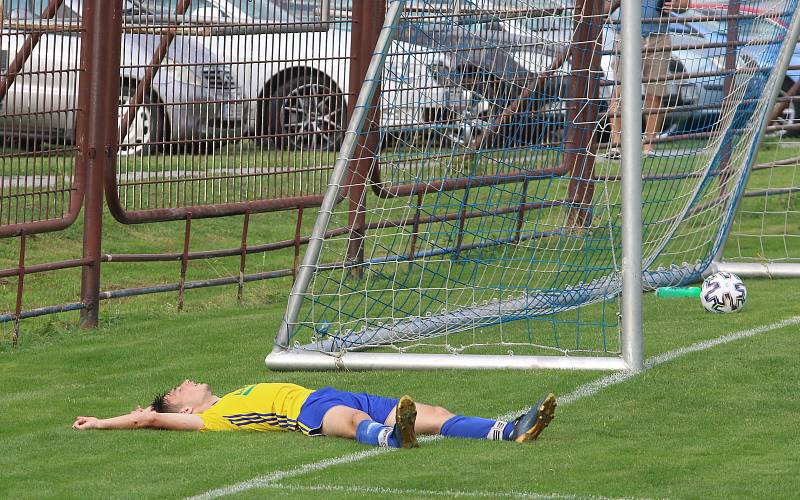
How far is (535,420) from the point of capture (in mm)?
6789

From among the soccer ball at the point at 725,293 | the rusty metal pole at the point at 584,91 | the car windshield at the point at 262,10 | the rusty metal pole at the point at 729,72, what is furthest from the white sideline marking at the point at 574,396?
the car windshield at the point at 262,10

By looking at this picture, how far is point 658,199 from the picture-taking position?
10.4 metres

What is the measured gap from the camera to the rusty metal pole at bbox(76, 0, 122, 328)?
33.9 feet

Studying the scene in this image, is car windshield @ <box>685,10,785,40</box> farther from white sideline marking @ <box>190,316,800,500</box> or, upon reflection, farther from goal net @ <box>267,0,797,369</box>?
white sideline marking @ <box>190,316,800,500</box>

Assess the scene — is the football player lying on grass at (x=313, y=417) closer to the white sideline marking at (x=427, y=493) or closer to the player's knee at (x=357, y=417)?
the player's knee at (x=357, y=417)

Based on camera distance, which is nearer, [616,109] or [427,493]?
[427,493]

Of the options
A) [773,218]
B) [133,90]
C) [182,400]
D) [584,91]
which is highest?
[584,91]

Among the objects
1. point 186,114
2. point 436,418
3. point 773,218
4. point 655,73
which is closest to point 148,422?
point 436,418

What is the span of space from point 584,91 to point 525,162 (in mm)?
1135

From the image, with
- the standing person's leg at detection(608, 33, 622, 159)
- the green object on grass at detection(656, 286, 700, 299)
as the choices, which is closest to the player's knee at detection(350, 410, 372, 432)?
the standing person's leg at detection(608, 33, 622, 159)

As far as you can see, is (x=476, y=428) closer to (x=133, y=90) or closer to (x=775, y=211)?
(x=133, y=90)

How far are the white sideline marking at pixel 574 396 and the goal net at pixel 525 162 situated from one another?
0.78 ft

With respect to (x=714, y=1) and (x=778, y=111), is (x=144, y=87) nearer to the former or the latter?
(x=714, y=1)

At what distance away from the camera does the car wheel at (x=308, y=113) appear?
39.6ft
